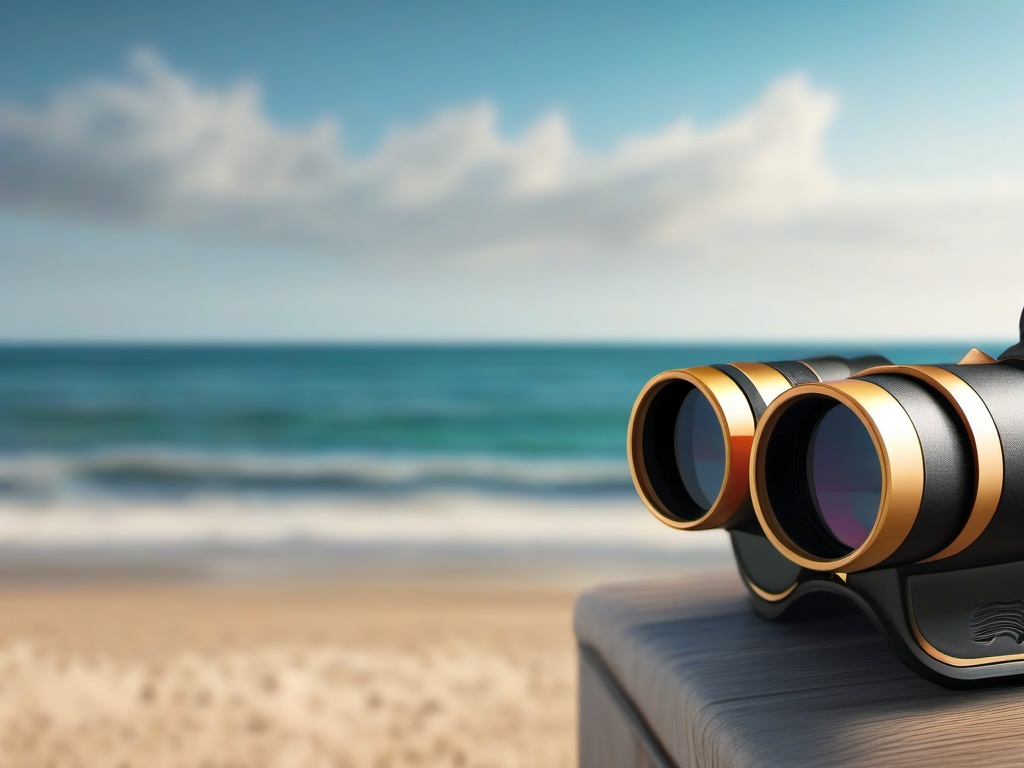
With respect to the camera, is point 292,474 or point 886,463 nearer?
point 886,463

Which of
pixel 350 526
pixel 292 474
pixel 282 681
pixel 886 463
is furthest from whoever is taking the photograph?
pixel 292 474

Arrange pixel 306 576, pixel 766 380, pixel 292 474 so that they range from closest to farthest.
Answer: pixel 766 380, pixel 306 576, pixel 292 474

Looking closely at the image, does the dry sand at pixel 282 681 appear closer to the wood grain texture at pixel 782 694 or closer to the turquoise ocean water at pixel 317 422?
the wood grain texture at pixel 782 694

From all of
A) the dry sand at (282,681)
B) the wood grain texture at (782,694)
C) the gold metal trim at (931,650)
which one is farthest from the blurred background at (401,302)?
the gold metal trim at (931,650)

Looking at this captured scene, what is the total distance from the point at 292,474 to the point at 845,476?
571cm

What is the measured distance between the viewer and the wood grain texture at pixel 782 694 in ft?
0.93

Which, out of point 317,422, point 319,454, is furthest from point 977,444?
point 317,422

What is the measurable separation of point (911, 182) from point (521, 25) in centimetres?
950

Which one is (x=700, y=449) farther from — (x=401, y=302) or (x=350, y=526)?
(x=401, y=302)

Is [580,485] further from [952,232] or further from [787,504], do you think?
[952,232]

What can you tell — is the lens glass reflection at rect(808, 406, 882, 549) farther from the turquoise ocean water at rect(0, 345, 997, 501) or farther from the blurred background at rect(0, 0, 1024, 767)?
the turquoise ocean water at rect(0, 345, 997, 501)

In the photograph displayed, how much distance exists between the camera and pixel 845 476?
1.09 ft

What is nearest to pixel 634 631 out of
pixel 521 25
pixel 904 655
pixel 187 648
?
pixel 904 655

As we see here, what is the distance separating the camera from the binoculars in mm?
279
